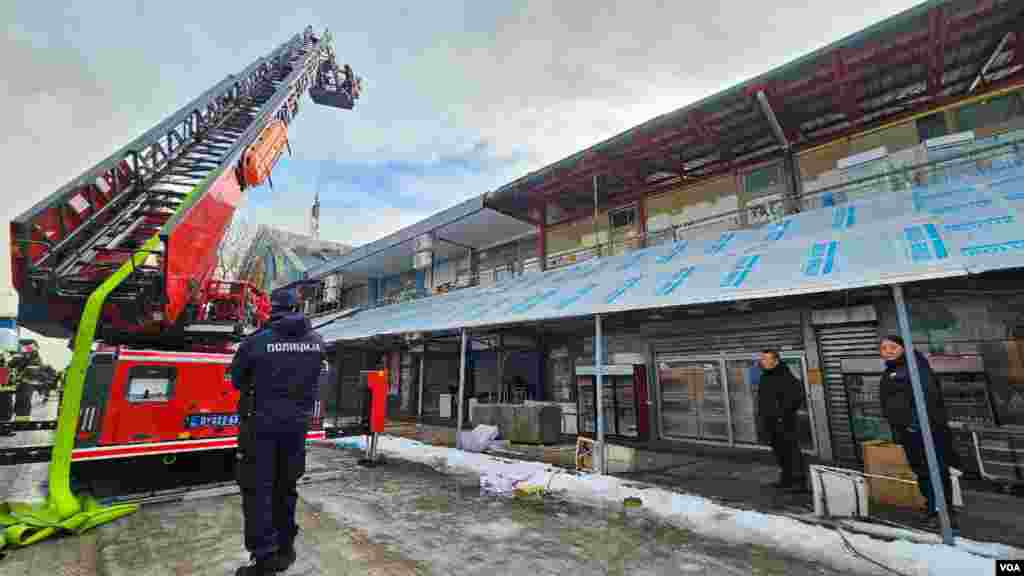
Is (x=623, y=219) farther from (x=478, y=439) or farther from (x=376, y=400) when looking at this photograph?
(x=376, y=400)

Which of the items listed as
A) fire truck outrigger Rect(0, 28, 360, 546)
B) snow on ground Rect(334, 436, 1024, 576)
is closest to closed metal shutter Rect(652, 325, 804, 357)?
snow on ground Rect(334, 436, 1024, 576)

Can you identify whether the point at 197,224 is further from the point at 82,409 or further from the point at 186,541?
the point at 186,541

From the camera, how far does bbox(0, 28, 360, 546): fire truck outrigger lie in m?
4.75

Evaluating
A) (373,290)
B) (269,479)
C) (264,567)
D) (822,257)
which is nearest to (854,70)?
(822,257)

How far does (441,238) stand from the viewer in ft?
53.3

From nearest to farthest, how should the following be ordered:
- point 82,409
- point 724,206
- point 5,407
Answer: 1. point 82,409
2. point 5,407
3. point 724,206

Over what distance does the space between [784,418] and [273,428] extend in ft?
20.4

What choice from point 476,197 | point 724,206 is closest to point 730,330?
point 724,206

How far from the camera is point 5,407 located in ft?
30.4

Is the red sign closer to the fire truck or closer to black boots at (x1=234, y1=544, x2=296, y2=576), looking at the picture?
the fire truck

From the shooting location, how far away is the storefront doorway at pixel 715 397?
355 inches

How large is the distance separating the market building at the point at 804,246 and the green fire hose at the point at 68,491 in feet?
16.7

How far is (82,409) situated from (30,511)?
1081 mm

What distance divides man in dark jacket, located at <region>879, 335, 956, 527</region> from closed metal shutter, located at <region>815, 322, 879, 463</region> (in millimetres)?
3588
